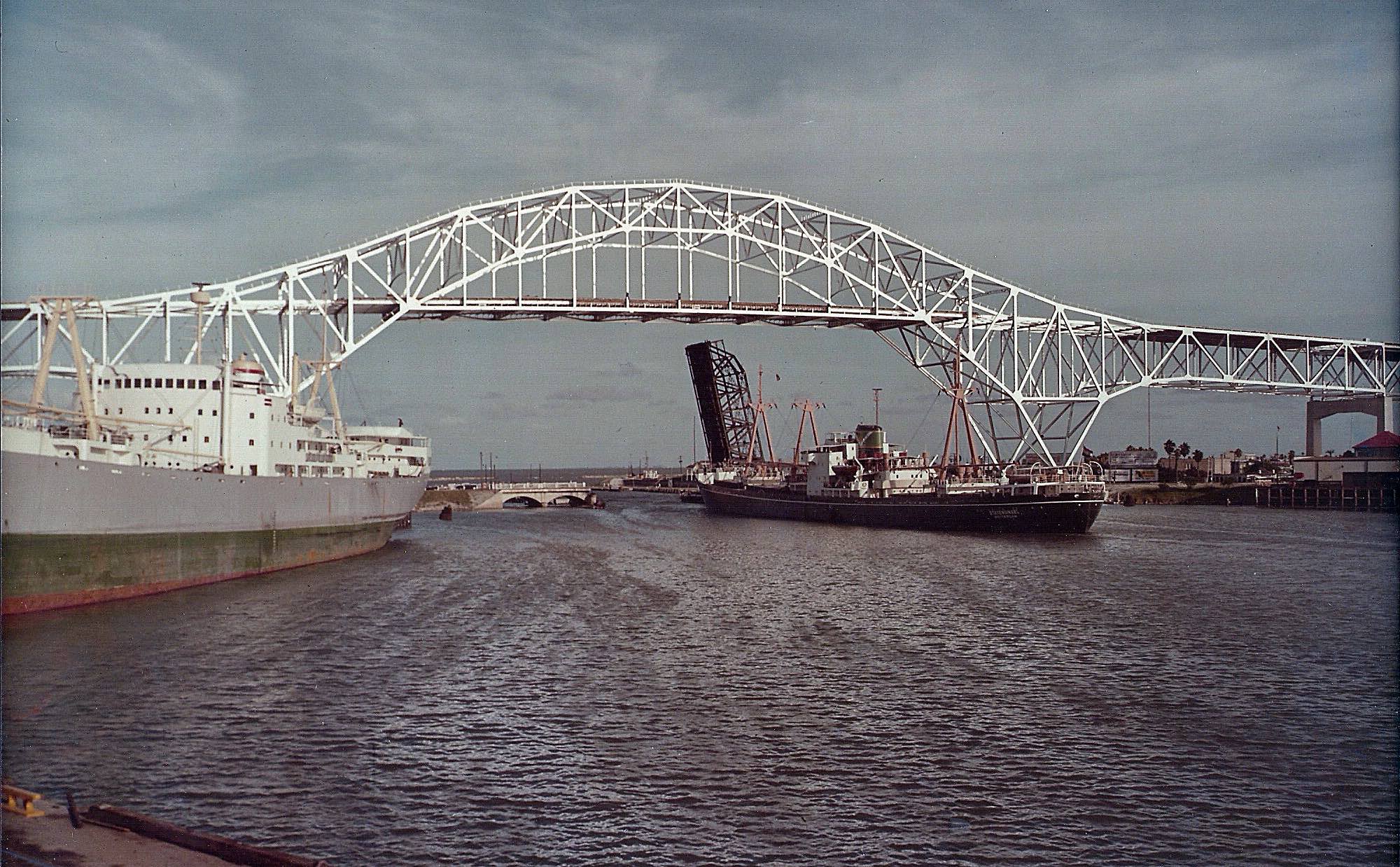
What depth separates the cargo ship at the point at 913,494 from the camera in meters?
73.1

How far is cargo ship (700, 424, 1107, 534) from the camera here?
7306 cm

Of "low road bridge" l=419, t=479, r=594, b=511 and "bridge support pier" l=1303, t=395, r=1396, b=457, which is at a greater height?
"bridge support pier" l=1303, t=395, r=1396, b=457

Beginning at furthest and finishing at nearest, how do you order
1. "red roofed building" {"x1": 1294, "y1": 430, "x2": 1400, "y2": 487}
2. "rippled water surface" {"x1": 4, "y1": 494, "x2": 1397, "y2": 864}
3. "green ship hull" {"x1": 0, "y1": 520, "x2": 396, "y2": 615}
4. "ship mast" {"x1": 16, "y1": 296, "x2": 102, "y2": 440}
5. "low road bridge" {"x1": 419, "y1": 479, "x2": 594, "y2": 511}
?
"low road bridge" {"x1": 419, "y1": 479, "x2": 594, "y2": 511} < "red roofed building" {"x1": 1294, "y1": 430, "x2": 1400, "y2": 487} < "ship mast" {"x1": 16, "y1": 296, "x2": 102, "y2": 440} < "green ship hull" {"x1": 0, "y1": 520, "x2": 396, "y2": 615} < "rippled water surface" {"x1": 4, "y1": 494, "x2": 1397, "y2": 864}

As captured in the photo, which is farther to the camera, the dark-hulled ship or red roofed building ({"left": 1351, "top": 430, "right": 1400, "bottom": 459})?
red roofed building ({"left": 1351, "top": 430, "right": 1400, "bottom": 459})

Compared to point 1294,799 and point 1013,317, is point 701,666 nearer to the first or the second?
point 1294,799

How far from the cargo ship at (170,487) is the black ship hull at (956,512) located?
36.8m

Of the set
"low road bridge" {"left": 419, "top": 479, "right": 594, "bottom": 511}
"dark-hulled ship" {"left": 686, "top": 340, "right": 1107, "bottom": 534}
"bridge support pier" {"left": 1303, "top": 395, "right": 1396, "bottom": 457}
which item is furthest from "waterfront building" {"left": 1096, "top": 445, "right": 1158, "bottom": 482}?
"low road bridge" {"left": 419, "top": 479, "right": 594, "bottom": 511}

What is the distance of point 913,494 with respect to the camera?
83812mm

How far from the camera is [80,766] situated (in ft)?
60.2

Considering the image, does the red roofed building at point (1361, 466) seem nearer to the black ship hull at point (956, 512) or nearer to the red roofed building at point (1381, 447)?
the red roofed building at point (1381, 447)

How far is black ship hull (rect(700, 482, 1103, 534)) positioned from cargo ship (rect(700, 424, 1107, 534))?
5 cm

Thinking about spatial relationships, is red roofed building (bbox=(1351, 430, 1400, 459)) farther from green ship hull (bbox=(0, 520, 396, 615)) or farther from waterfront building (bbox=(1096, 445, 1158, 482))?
green ship hull (bbox=(0, 520, 396, 615))

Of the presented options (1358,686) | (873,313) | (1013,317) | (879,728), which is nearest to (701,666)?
(879,728)

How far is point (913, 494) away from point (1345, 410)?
7922cm
